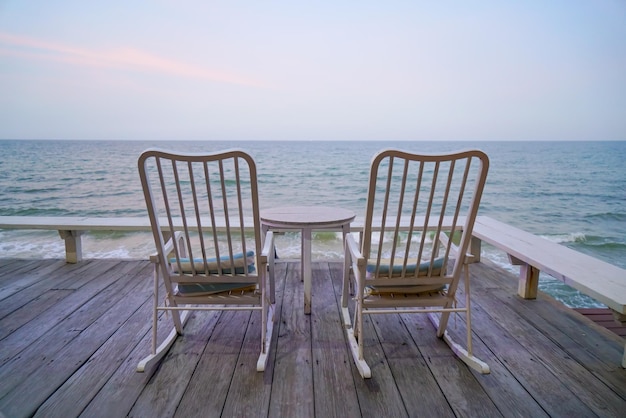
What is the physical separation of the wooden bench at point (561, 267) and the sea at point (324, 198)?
1126 mm

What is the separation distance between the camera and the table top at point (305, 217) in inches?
75.5

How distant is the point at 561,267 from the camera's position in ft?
6.13

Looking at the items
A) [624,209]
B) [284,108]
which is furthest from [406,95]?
[624,209]

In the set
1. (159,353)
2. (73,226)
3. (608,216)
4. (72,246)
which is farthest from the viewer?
(608,216)

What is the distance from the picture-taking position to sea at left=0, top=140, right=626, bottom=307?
5195mm

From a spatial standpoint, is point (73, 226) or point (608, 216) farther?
point (608, 216)

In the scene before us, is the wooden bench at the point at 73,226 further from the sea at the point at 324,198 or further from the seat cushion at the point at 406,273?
the seat cushion at the point at 406,273

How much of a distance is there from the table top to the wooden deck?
0.64m

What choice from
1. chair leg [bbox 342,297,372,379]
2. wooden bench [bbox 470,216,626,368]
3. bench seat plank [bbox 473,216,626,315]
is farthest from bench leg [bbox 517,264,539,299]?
chair leg [bbox 342,297,372,379]

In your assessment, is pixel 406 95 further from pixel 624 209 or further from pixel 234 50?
pixel 624 209

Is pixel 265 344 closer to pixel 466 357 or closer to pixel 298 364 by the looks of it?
pixel 298 364

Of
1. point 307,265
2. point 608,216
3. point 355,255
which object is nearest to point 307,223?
point 307,265

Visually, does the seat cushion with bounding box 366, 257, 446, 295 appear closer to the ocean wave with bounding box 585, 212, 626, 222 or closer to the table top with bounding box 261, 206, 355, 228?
the table top with bounding box 261, 206, 355, 228

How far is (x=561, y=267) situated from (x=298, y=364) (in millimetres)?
1650
